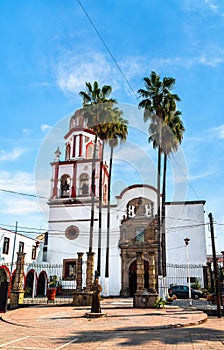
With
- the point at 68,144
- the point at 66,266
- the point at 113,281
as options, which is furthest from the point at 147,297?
the point at 68,144

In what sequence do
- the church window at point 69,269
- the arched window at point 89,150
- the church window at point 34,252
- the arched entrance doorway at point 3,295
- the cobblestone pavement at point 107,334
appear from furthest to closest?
the arched window at point 89,150 → the church window at point 34,252 → the church window at point 69,269 → the arched entrance doorway at point 3,295 → the cobblestone pavement at point 107,334

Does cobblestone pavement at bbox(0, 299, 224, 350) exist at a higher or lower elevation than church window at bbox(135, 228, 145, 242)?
lower

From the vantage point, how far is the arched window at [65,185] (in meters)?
27.9

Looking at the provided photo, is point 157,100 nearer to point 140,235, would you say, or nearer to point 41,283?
point 140,235

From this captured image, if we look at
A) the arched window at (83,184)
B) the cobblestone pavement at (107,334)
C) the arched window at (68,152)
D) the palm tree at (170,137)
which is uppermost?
the arched window at (68,152)

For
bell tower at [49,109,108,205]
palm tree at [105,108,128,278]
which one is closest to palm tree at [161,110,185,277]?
palm tree at [105,108,128,278]

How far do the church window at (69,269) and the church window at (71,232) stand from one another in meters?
1.89

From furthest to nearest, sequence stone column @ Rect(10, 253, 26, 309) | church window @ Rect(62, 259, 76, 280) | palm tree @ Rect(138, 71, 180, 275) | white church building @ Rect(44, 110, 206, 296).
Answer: church window @ Rect(62, 259, 76, 280) → white church building @ Rect(44, 110, 206, 296) → palm tree @ Rect(138, 71, 180, 275) → stone column @ Rect(10, 253, 26, 309)

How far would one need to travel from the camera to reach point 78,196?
88.5 ft

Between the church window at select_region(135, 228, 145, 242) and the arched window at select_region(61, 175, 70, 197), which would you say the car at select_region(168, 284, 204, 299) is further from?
the arched window at select_region(61, 175, 70, 197)

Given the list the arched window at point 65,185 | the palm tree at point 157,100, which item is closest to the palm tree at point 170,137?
the palm tree at point 157,100

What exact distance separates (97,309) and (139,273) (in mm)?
4241

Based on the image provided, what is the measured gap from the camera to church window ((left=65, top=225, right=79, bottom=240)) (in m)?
26.9

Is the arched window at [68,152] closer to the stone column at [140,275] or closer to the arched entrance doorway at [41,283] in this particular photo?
the arched entrance doorway at [41,283]
